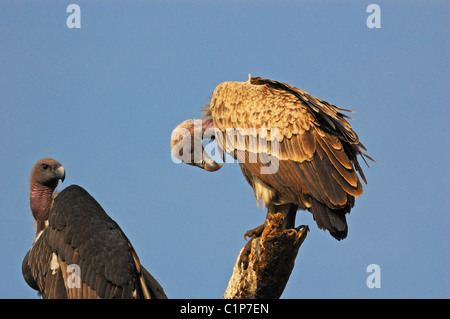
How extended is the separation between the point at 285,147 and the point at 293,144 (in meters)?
0.12

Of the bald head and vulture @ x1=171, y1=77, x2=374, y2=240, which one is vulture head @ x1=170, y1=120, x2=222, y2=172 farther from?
the bald head

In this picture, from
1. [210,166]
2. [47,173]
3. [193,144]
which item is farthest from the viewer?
[193,144]

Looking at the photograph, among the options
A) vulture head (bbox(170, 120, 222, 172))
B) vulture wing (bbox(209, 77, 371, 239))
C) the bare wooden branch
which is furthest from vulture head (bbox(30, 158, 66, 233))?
the bare wooden branch

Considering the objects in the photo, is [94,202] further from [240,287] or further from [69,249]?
[240,287]

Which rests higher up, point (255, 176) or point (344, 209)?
point (255, 176)

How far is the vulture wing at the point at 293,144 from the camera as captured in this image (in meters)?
9.39

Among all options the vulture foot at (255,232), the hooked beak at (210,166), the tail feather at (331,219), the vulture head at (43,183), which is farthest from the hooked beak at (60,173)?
the tail feather at (331,219)

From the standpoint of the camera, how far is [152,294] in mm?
8609

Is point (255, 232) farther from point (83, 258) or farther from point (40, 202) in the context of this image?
point (40, 202)

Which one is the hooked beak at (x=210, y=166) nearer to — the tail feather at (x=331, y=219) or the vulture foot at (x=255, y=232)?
the vulture foot at (x=255, y=232)

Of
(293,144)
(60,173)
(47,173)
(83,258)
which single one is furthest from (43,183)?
(293,144)

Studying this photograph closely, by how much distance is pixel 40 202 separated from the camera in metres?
9.91
